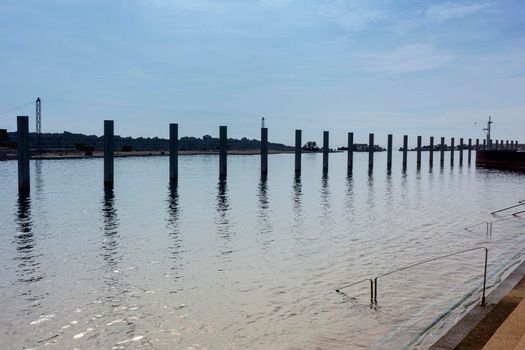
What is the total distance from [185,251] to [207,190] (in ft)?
63.8

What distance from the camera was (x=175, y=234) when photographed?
16.8 metres

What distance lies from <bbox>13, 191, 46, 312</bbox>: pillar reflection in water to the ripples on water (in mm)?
40

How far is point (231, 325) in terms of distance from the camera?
8227 mm

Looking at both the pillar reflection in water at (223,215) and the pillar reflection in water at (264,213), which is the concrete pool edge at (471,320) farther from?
the pillar reflection in water at (264,213)

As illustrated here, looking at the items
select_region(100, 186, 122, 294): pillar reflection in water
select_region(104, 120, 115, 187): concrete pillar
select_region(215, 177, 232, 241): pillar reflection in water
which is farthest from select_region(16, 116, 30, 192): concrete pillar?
select_region(215, 177, 232, 241): pillar reflection in water

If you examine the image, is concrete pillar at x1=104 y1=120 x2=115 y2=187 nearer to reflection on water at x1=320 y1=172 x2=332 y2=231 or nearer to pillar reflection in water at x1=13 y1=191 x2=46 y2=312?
pillar reflection in water at x1=13 y1=191 x2=46 y2=312

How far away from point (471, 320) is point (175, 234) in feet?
38.2

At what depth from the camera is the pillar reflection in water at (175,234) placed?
12.2m

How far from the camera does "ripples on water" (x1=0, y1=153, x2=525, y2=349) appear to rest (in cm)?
779

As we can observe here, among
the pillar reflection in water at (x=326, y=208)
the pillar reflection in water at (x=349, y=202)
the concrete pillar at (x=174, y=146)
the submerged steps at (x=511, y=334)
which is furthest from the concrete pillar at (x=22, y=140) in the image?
the submerged steps at (x=511, y=334)

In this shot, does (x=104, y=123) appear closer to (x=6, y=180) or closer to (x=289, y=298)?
(x=6, y=180)

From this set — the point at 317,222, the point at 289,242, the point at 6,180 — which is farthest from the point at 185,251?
the point at 6,180

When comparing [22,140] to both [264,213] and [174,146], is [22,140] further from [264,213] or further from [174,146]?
[264,213]

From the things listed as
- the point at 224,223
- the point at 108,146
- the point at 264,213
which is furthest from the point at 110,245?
the point at 108,146
